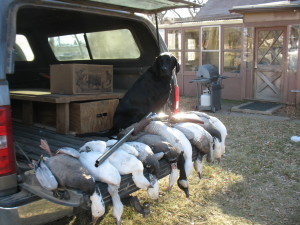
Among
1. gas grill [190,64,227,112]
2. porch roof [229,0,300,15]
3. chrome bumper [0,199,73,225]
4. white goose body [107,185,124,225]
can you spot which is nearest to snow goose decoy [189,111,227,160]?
white goose body [107,185,124,225]

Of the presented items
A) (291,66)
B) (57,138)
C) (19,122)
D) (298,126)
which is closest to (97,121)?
(57,138)

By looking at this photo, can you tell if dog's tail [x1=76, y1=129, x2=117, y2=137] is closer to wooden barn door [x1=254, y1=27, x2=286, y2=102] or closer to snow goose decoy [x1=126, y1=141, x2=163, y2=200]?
snow goose decoy [x1=126, y1=141, x2=163, y2=200]

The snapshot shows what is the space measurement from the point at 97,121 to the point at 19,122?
122 centimetres

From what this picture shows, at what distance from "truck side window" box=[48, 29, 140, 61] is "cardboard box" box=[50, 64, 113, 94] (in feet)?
1.57

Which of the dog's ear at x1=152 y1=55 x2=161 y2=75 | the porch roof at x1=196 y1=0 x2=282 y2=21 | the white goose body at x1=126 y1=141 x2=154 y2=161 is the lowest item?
the white goose body at x1=126 y1=141 x2=154 y2=161

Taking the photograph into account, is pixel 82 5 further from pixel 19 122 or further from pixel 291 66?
pixel 291 66

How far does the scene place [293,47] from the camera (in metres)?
10.7

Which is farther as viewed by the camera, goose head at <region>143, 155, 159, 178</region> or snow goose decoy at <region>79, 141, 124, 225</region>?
goose head at <region>143, 155, 159, 178</region>

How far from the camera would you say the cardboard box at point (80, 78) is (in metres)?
4.12

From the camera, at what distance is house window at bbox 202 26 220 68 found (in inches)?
504

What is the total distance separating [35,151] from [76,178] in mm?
1147

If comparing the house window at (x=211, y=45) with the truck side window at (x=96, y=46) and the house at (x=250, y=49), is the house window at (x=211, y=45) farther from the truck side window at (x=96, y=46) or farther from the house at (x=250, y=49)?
the truck side window at (x=96, y=46)

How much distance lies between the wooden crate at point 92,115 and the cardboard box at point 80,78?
0.65 feet

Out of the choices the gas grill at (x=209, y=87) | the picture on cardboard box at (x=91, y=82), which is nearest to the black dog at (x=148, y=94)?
the picture on cardboard box at (x=91, y=82)
